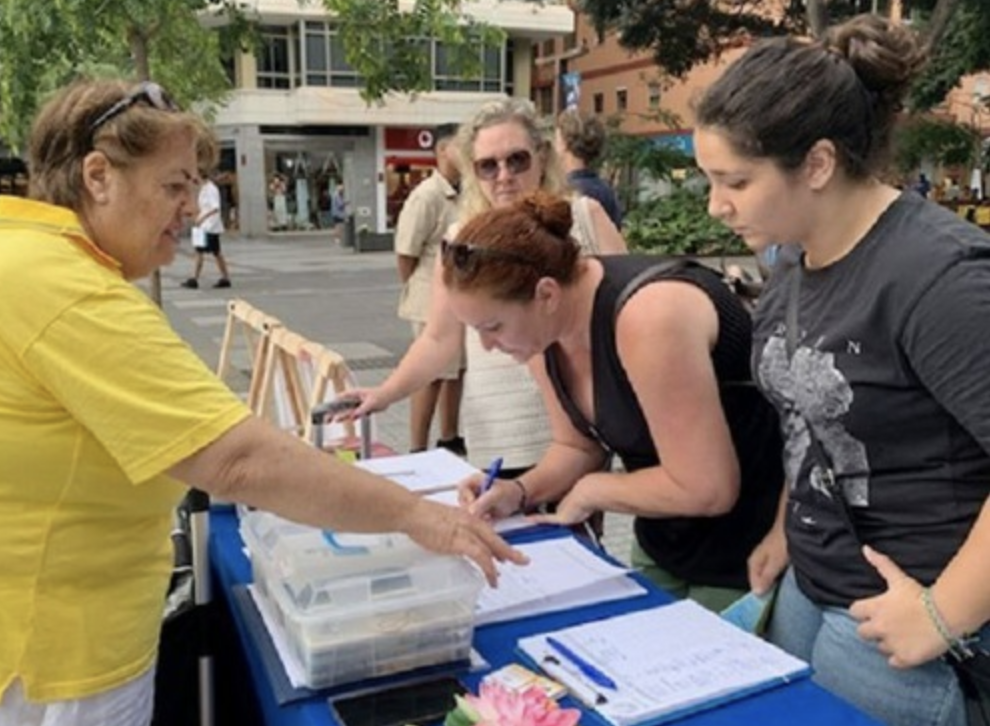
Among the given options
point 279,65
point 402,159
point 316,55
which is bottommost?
point 402,159

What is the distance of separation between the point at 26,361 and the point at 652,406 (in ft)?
3.00

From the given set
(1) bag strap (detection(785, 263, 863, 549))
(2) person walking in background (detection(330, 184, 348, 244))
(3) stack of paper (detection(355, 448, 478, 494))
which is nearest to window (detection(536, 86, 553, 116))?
(2) person walking in background (detection(330, 184, 348, 244))

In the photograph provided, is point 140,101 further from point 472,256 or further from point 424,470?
point 424,470

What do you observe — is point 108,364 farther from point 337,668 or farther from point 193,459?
point 337,668

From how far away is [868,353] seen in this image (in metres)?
1.20

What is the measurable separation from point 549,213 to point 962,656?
3.10 ft

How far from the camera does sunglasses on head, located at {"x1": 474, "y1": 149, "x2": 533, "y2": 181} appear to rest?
8.98ft

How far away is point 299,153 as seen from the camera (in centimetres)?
2638

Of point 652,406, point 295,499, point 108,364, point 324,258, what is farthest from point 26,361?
point 324,258

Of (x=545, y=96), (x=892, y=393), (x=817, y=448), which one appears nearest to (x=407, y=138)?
(x=545, y=96)

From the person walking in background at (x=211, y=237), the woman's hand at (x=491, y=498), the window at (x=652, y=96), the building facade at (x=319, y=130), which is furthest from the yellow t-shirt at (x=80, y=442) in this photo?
the window at (x=652, y=96)

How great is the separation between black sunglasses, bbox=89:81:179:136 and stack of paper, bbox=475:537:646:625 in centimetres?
91

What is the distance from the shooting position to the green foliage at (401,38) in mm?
5777

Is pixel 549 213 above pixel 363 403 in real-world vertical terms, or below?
above
